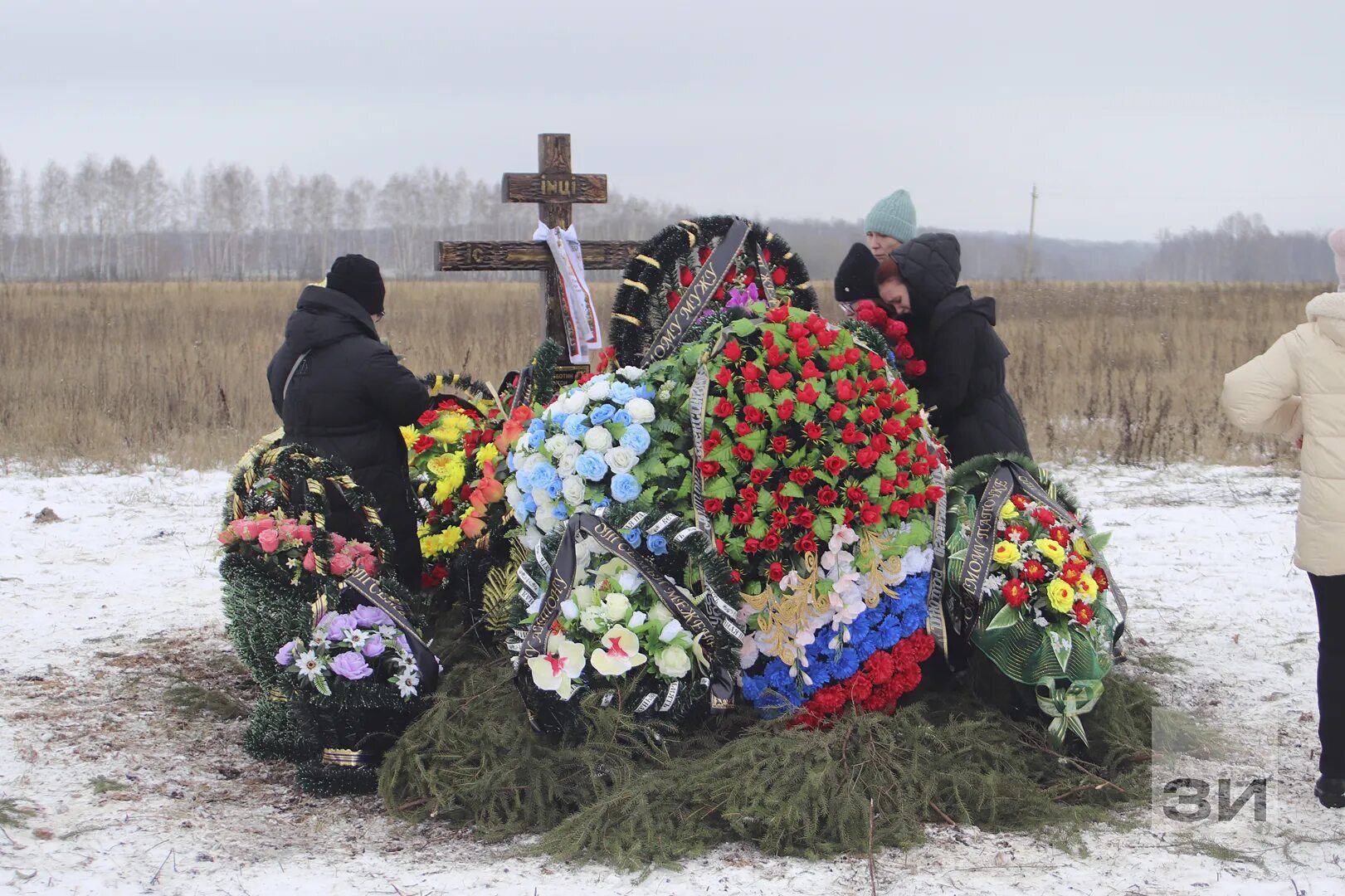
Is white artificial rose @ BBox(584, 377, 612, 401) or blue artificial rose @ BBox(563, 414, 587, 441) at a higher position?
white artificial rose @ BBox(584, 377, 612, 401)

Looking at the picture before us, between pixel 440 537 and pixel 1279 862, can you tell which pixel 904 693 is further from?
pixel 440 537

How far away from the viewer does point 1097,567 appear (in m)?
4.59

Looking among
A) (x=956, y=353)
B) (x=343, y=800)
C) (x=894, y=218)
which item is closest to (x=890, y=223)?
(x=894, y=218)

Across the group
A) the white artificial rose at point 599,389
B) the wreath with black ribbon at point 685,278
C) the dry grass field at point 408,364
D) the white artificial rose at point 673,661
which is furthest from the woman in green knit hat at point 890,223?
the dry grass field at point 408,364

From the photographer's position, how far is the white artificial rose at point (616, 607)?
4059 mm

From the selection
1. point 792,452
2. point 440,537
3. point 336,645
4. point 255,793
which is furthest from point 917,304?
point 255,793

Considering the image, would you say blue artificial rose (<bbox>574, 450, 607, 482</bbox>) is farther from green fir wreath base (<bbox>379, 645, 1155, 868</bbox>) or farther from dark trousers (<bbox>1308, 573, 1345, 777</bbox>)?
dark trousers (<bbox>1308, 573, 1345, 777</bbox>)

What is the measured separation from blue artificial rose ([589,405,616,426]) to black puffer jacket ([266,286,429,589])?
1.02m

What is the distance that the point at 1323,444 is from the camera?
4023 millimetres

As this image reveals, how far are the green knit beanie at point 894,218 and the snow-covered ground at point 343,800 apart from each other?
2.45 meters

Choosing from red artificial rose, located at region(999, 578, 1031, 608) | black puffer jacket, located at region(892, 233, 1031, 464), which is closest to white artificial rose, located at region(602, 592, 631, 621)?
red artificial rose, located at region(999, 578, 1031, 608)

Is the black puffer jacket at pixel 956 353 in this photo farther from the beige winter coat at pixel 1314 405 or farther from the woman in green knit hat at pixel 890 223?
the beige winter coat at pixel 1314 405

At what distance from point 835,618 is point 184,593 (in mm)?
4521

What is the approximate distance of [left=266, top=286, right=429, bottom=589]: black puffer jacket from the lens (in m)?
5.03
